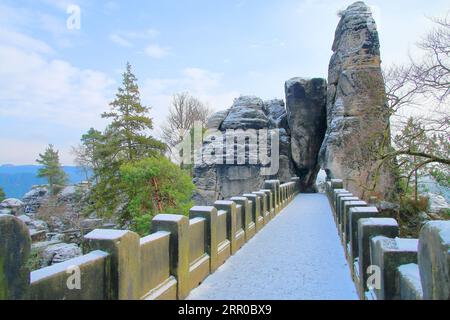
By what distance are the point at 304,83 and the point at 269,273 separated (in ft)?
87.9

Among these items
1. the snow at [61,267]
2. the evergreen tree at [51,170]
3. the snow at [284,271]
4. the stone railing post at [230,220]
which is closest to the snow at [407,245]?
the snow at [284,271]

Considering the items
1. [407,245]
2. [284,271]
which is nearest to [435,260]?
[407,245]

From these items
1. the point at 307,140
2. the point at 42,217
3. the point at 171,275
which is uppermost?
the point at 307,140

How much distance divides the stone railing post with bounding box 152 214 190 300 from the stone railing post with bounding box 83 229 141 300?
3.54ft

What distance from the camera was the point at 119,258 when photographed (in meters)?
3.28

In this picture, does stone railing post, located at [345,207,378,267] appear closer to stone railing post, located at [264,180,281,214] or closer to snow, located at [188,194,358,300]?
snow, located at [188,194,358,300]

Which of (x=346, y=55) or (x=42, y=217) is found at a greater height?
(x=346, y=55)

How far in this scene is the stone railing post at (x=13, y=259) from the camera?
7.59ft

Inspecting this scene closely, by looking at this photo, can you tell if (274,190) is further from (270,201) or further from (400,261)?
(400,261)

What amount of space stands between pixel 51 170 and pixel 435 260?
183ft

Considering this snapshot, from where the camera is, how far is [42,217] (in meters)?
34.3

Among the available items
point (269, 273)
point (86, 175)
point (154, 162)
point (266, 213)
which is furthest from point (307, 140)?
point (86, 175)

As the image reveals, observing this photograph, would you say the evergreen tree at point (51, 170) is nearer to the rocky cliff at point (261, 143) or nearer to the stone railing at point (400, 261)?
the rocky cliff at point (261, 143)

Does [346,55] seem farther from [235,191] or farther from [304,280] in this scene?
[304,280]
